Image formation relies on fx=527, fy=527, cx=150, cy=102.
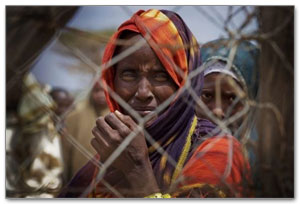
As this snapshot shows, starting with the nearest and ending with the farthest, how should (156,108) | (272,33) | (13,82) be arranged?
(272,33) < (156,108) < (13,82)

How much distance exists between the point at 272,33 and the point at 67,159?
876mm

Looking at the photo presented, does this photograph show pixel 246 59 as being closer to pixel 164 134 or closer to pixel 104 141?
pixel 164 134

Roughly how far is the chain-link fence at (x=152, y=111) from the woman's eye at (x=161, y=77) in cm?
4

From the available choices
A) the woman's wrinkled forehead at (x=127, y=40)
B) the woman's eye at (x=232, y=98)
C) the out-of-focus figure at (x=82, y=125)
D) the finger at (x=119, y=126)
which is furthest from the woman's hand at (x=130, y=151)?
the woman's eye at (x=232, y=98)

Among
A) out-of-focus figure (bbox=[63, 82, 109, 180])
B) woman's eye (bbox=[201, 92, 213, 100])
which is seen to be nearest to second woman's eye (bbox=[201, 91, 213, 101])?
woman's eye (bbox=[201, 92, 213, 100])

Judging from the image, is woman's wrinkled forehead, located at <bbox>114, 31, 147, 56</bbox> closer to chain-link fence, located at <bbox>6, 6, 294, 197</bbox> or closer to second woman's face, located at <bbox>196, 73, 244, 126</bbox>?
chain-link fence, located at <bbox>6, 6, 294, 197</bbox>

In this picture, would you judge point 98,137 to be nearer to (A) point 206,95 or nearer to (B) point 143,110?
(B) point 143,110

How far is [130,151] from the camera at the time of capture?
178 cm

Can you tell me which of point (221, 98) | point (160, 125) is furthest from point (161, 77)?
point (221, 98)

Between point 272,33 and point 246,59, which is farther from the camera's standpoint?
point 246,59

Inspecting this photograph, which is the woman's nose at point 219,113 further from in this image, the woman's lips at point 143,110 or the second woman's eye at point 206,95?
the woman's lips at point 143,110

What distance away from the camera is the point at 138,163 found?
175 centimetres

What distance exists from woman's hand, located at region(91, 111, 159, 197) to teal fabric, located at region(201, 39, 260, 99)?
0.37m
